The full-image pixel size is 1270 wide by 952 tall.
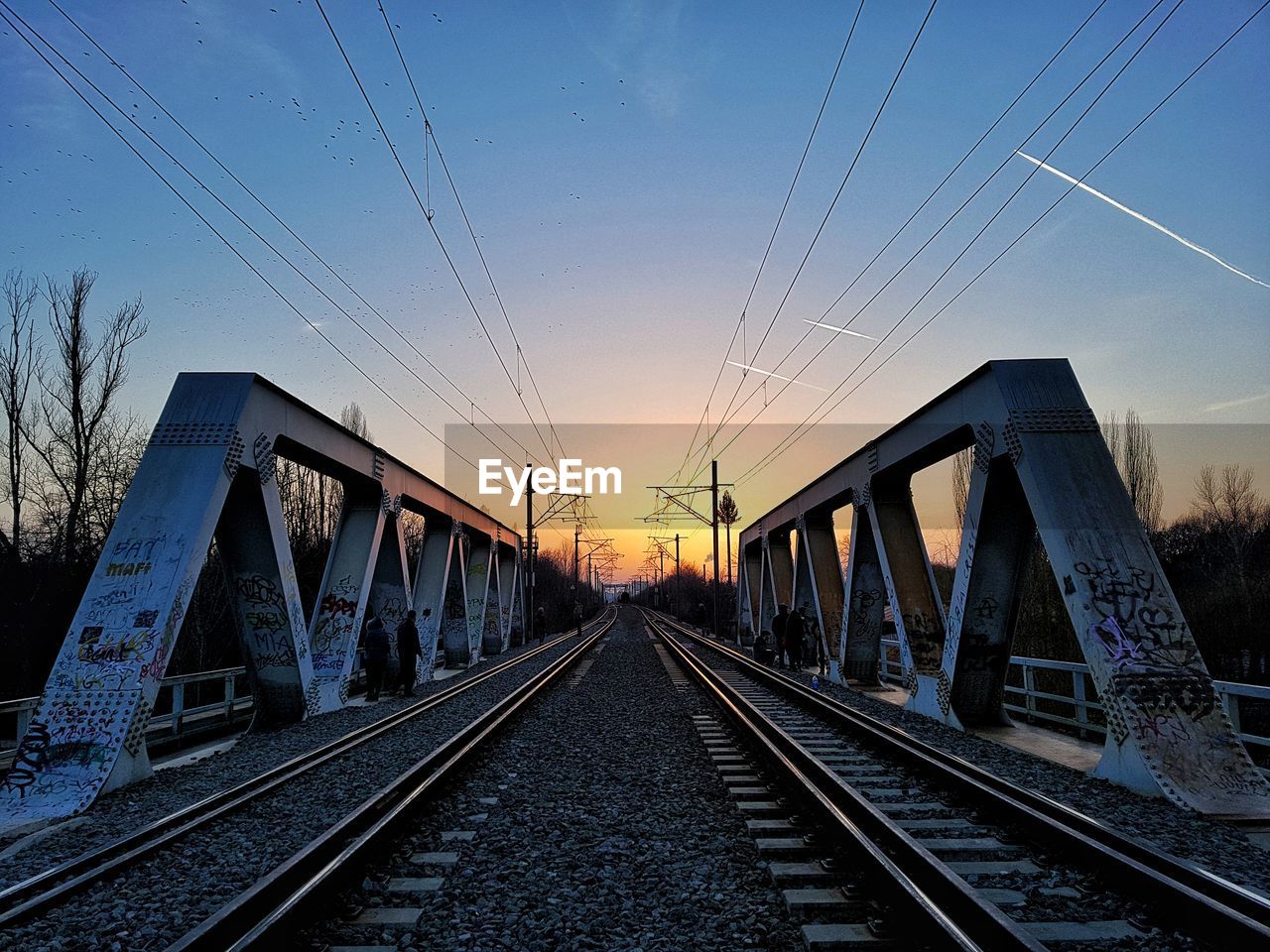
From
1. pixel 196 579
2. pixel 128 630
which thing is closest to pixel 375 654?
pixel 196 579

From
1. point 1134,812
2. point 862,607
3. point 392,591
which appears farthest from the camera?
point 392,591

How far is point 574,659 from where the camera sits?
2412 centimetres

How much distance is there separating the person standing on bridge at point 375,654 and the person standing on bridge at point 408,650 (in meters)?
0.49

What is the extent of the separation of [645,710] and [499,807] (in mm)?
6509

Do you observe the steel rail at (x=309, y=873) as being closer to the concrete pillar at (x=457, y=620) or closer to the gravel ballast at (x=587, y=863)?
the gravel ballast at (x=587, y=863)

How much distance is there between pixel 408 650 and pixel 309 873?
1156cm

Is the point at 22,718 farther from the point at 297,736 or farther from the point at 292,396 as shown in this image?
the point at 292,396

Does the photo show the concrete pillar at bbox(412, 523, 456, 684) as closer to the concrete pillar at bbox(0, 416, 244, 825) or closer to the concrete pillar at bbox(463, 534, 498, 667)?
the concrete pillar at bbox(463, 534, 498, 667)

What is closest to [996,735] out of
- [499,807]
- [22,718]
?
[499,807]

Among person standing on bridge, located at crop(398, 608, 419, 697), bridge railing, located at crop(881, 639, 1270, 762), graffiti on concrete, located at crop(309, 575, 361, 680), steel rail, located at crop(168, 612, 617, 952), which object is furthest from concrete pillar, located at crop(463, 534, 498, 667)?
steel rail, located at crop(168, 612, 617, 952)

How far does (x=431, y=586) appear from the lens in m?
20.5

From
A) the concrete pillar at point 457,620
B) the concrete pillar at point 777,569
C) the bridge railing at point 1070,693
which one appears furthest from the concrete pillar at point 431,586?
the concrete pillar at point 777,569

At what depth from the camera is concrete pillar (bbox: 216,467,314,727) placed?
1135cm

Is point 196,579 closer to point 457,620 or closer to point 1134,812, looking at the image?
point 1134,812
